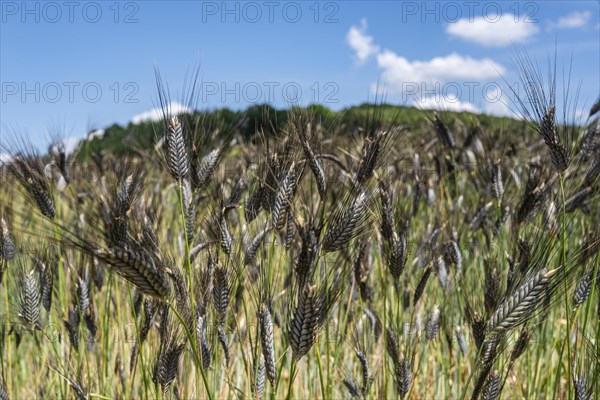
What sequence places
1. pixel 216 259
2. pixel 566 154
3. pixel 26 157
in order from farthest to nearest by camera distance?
pixel 26 157, pixel 566 154, pixel 216 259

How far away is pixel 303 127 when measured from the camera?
1.85 meters

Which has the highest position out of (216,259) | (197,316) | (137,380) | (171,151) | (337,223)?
(171,151)

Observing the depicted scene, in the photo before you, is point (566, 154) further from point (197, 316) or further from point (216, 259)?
point (197, 316)

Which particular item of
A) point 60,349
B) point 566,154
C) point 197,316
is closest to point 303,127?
point 197,316

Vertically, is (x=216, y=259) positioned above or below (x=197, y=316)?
above

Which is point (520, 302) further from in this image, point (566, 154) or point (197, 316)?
point (197, 316)

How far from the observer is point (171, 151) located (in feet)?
5.40

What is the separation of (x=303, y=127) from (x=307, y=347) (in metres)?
0.67

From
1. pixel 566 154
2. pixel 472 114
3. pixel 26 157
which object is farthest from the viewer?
pixel 472 114

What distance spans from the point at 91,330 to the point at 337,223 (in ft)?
3.95

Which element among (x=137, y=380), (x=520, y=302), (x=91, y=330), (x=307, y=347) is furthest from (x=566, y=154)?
(x=137, y=380)

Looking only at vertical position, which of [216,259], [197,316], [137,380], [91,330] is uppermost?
[216,259]

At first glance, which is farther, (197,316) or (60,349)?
(60,349)

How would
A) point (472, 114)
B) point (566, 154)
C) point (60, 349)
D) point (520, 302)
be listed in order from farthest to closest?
point (472, 114)
point (60, 349)
point (566, 154)
point (520, 302)
